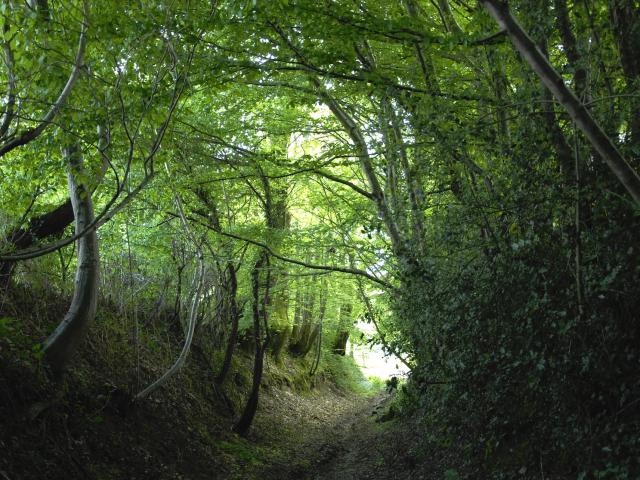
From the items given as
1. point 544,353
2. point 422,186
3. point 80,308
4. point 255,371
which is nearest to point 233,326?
point 255,371

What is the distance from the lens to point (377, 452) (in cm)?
960

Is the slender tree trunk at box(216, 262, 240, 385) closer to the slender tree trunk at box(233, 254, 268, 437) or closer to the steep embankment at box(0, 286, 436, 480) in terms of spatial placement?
the steep embankment at box(0, 286, 436, 480)

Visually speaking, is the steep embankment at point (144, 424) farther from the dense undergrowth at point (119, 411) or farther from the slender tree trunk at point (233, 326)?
the slender tree trunk at point (233, 326)

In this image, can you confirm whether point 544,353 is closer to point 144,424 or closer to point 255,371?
point 144,424

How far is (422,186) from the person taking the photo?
6484mm

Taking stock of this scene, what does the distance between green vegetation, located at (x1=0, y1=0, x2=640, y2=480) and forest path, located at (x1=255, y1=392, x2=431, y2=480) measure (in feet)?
1.43

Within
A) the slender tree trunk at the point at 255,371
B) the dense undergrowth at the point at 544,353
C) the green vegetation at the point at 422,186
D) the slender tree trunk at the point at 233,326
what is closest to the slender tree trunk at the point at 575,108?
the green vegetation at the point at 422,186

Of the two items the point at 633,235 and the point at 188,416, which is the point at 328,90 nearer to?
the point at 633,235

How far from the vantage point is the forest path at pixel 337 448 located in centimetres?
827

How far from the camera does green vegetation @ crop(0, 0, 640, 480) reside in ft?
12.7

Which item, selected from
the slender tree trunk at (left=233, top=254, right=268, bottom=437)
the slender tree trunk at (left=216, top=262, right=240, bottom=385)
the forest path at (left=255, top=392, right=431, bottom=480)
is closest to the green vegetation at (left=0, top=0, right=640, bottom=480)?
the forest path at (left=255, top=392, right=431, bottom=480)

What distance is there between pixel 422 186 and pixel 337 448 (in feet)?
22.7

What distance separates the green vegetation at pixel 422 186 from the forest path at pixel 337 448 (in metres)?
0.44

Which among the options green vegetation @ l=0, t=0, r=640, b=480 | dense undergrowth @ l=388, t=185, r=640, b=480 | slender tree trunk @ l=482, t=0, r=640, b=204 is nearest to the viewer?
slender tree trunk @ l=482, t=0, r=640, b=204
